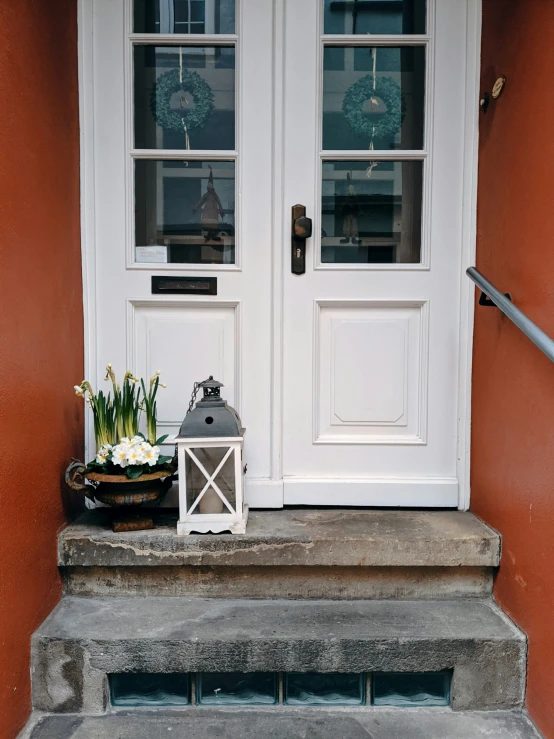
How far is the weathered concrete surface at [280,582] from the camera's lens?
167 cm

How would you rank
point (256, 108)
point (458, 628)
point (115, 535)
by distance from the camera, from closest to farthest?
point (458, 628)
point (115, 535)
point (256, 108)

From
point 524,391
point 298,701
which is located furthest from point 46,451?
point 524,391

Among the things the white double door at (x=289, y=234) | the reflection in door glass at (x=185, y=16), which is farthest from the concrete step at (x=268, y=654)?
the reflection in door glass at (x=185, y=16)

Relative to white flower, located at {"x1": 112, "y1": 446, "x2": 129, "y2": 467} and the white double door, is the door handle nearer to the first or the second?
the white double door

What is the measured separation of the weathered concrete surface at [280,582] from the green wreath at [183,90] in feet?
4.88

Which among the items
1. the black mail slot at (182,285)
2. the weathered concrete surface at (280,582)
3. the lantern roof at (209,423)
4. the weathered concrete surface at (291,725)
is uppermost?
the black mail slot at (182,285)

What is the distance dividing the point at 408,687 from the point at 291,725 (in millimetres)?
348

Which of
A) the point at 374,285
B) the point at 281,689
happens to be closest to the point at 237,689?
the point at 281,689

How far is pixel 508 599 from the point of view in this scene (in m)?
1.59

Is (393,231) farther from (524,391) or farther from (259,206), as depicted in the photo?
(524,391)

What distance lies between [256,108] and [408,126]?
20.9 inches

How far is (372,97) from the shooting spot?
6.35 ft

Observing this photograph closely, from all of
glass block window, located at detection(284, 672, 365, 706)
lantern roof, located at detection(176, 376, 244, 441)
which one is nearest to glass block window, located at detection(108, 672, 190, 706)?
glass block window, located at detection(284, 672, 365, 706)

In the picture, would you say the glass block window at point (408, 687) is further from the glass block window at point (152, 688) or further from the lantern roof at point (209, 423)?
the lantern roof at point (209, 423)
